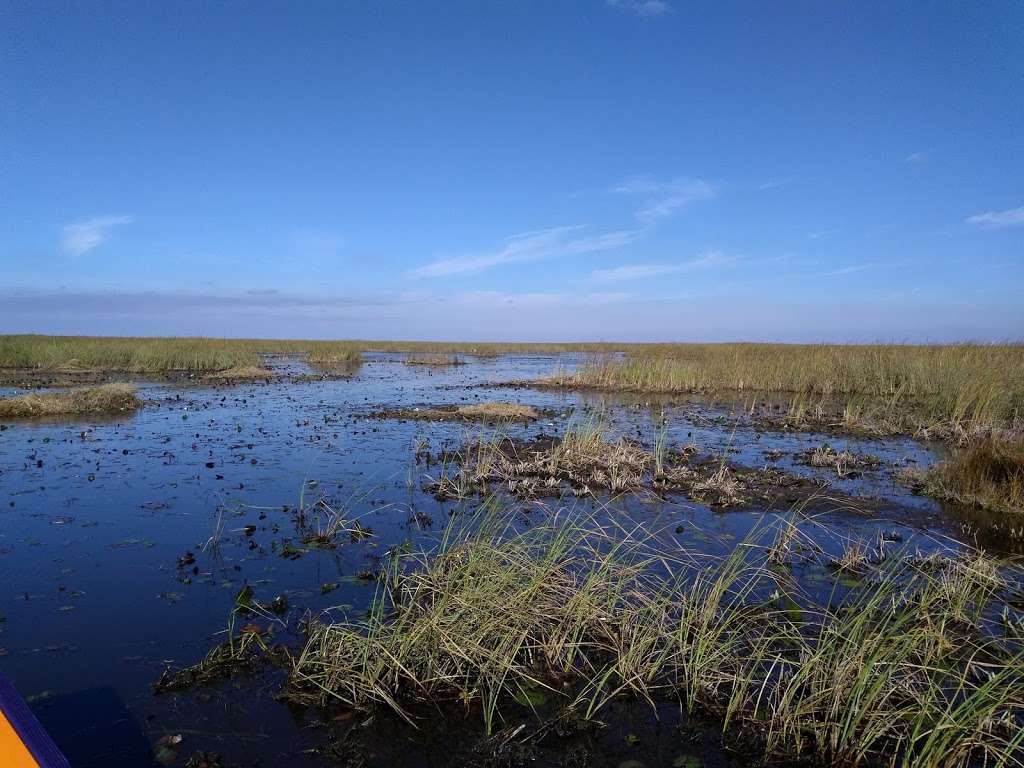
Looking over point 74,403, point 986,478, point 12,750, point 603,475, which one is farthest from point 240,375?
point 12,750

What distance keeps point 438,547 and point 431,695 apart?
284cm

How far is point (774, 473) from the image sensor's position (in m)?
10.9

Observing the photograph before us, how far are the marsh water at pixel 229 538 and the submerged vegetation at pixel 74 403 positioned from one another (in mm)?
1617

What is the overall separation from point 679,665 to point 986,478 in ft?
25.4

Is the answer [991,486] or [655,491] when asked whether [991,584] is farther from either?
[655,491]

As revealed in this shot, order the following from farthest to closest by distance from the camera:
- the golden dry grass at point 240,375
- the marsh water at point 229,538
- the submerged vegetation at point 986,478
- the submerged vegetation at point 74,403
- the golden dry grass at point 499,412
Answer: the golden dry grass at point 240,375
the golden dry grass at point 499,412
the submerged vegetation at point 74,403
the submerged vegetation at point 986,478
the marsh water at point 229,538

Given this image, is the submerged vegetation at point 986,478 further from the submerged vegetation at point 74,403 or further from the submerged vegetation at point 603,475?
the submerged vegetation at point 74,403

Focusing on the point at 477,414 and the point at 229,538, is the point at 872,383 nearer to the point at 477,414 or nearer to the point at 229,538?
the point at 477,414

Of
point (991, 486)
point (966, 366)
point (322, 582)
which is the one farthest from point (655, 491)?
point (966, 366)

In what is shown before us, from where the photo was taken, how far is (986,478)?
9.00m

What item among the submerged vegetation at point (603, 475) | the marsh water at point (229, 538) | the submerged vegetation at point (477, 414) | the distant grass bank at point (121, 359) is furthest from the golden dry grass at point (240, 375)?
the submerged vegetation at point (603, 475)

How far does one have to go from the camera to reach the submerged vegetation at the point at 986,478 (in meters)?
8.53

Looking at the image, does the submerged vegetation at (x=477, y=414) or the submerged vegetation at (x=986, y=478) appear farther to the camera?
the submerged vegetation at (x=477, y=414)

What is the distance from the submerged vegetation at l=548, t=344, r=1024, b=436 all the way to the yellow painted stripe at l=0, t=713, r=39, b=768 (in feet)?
54.0
